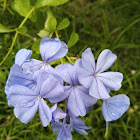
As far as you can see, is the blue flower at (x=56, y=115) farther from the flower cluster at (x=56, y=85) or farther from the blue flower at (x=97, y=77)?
the blue flower at (x=97, y=77)

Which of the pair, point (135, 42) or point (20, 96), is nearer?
point (20, 96)

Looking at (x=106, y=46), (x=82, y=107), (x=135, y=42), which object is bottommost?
(x=135, y=42)

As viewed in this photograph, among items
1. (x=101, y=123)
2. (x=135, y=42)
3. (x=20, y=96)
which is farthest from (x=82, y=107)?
(x=135, y=42)

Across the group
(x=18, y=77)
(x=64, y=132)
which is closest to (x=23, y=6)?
(x=18, y=77)

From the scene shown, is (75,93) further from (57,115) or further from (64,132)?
(64,132)

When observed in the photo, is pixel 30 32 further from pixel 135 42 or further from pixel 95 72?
pixel 95 72

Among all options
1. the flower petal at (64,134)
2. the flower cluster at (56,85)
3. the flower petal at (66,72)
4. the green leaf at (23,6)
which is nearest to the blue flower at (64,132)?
the flower petal at (64,134)

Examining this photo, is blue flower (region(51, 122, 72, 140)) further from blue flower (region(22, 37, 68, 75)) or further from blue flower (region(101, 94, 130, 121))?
blue flower (region(22, 37, 68, 75))
